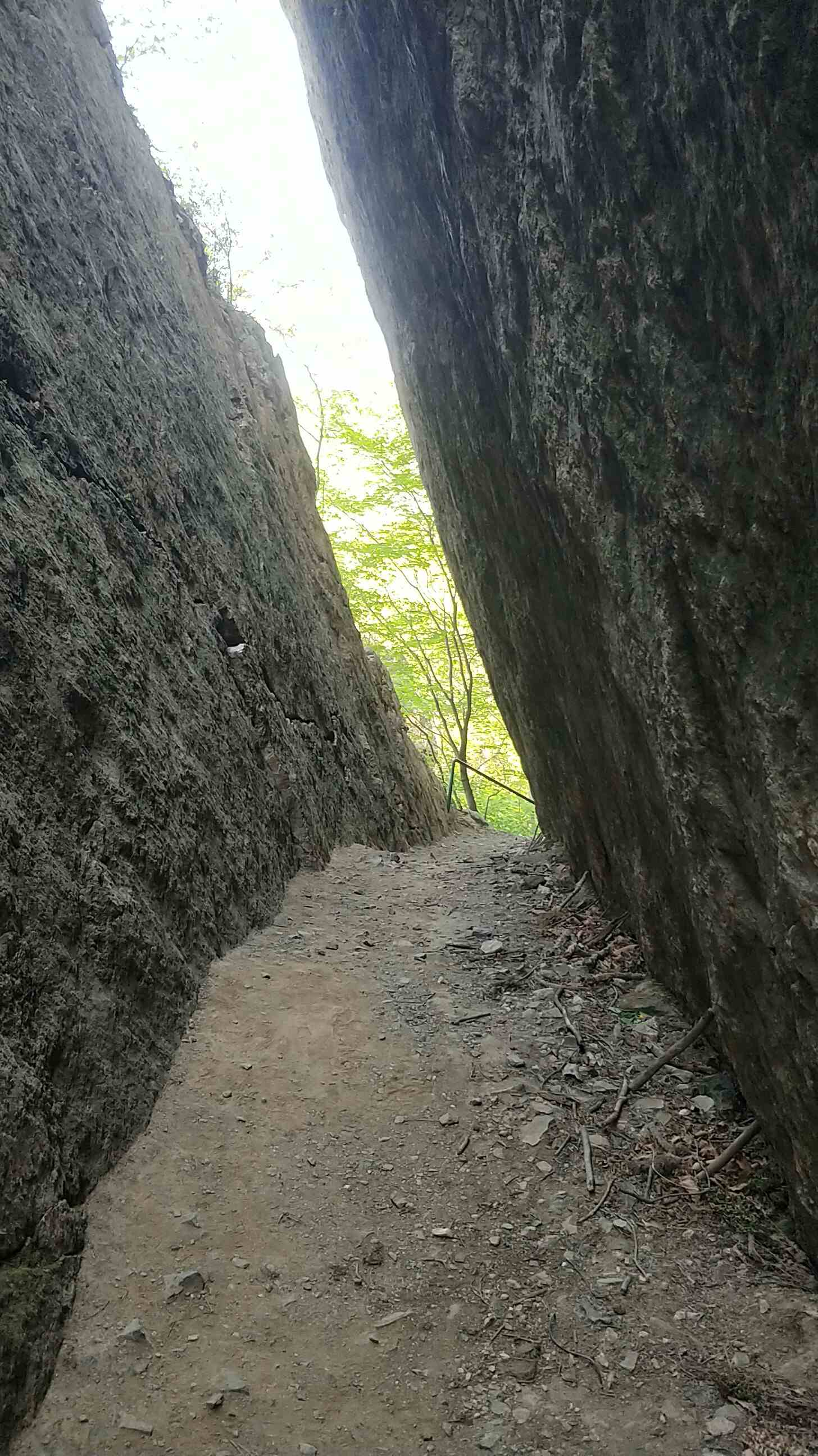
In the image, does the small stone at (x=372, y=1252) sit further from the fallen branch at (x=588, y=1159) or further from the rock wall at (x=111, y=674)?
the rock wall at (x=111, y=674)

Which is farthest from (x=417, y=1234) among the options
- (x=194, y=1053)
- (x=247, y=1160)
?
(x=194, y=1053)

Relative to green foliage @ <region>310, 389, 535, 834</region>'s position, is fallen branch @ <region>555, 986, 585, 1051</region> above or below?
below

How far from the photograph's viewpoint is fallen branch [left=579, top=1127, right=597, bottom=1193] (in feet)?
11.9

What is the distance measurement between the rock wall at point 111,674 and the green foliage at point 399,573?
6496 millimetres

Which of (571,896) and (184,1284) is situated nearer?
(184,1284)

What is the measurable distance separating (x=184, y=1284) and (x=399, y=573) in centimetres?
1485

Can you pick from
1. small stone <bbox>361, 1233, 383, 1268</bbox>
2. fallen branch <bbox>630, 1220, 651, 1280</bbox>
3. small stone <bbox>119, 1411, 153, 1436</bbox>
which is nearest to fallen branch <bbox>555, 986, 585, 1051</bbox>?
fallen branch <bbox>630, 1220, 651, 1280</bbox>

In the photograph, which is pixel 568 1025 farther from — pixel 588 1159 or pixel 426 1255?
pixel 426 1255

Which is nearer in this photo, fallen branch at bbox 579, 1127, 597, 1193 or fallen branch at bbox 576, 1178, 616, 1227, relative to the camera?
fallen branch at bbox 576, 1178, 616, 1227

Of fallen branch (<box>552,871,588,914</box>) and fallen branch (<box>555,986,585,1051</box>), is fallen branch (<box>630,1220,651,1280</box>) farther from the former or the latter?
fallen branch (<box>552,871,588,914</box>)

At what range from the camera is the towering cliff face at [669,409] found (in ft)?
8.05

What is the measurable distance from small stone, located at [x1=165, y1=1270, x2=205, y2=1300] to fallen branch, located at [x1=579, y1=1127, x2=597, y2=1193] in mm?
1596

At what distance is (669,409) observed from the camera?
308 cm

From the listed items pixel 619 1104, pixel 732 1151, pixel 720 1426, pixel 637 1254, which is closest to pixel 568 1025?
pixel 619 1104
